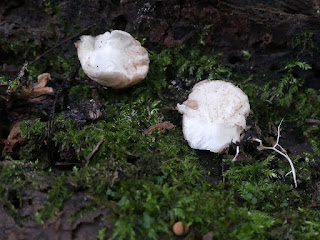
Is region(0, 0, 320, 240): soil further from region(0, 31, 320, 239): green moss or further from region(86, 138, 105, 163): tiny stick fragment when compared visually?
region(86, 138, 105, 163): tiny stick fragment

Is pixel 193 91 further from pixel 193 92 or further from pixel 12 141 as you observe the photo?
pixel 12 141

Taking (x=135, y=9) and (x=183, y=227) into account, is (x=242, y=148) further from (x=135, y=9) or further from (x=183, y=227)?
(x=135, y=9)

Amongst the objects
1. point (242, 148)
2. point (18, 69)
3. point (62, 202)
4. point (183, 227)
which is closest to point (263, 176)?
point (242, 148)

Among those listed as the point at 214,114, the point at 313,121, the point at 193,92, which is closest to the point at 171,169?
the point at 214,114

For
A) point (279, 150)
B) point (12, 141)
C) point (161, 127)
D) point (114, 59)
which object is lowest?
point (12, 141)

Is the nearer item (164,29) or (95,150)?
A: (95,150)

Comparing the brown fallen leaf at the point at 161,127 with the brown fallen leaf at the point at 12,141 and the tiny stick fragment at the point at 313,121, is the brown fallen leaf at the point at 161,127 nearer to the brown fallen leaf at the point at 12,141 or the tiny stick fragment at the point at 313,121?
the brown fallen leaf at the point at 12,141

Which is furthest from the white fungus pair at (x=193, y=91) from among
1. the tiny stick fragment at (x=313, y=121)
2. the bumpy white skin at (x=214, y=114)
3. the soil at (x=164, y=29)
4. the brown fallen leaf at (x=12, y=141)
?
the brown fallen leaf at (x=12, y=141)

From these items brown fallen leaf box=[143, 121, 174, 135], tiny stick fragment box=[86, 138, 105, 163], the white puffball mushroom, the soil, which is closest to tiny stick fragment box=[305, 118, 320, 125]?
the soil
